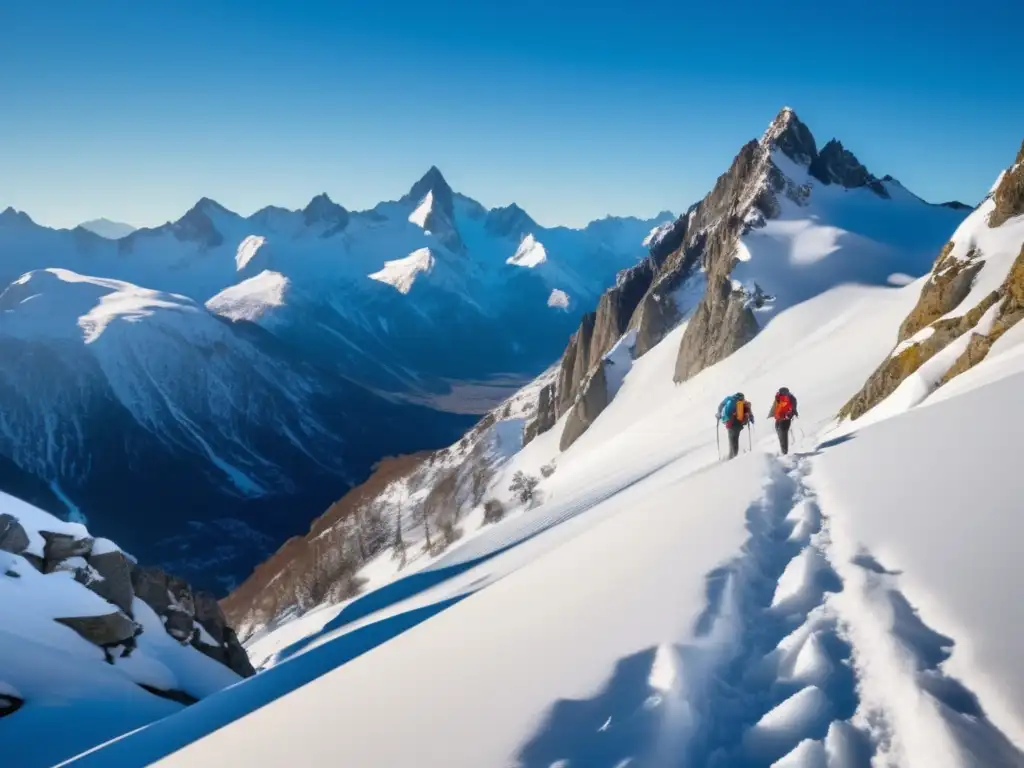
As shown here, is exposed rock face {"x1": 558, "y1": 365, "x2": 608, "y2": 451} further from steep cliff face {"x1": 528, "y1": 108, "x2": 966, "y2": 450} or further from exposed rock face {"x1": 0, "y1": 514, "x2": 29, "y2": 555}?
exposed rock face {"x1": 0, "y1": 514, "x2": 29, "y2": 555}

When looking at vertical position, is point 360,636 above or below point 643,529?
below

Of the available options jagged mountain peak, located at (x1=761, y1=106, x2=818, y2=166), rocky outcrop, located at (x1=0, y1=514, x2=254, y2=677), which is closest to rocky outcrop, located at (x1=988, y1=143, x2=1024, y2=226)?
rocky outcrop, located at (x1=0, y1=514, x2=254, y2=677)

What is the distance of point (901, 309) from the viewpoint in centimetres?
4812

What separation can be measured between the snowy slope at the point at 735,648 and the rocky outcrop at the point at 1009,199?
72.7ft

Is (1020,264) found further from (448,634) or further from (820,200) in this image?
(820,200)

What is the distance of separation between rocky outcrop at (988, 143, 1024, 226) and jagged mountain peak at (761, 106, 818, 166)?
225 ft

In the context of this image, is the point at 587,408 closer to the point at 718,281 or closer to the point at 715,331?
the point at 715,331

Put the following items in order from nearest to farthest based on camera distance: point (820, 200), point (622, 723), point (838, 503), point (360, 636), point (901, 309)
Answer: point (622, 723) < point (838, 503) < point (360, 636) < point (901, 309) < point (820, 200)

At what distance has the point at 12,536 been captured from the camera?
21.0 meters

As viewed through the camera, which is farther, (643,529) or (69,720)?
(69,720)

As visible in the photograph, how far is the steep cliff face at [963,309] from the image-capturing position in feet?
58.3

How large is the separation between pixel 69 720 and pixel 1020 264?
94.9 feet

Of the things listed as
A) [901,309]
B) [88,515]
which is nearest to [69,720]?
[901,309]

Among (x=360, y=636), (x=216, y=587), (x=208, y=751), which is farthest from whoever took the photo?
(x=216, y=587)
